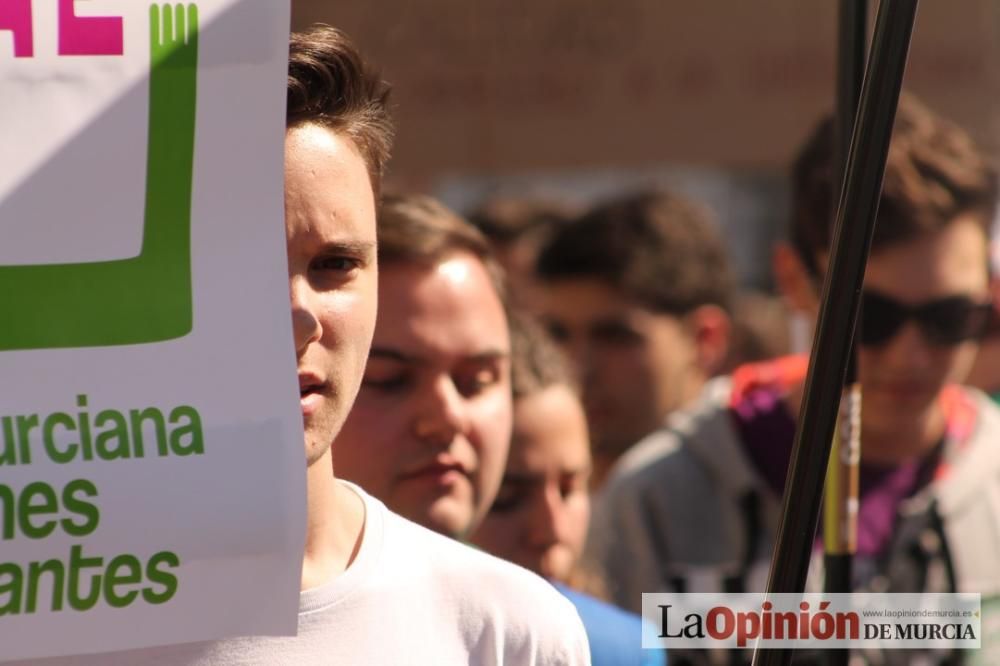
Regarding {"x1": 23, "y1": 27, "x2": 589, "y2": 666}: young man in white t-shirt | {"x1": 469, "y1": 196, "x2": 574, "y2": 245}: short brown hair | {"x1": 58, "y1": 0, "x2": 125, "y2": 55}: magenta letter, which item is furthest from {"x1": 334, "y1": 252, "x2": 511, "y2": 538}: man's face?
{"x1": 469, "y1": 196, "x2": 574, "y2": 245}: short brown hair

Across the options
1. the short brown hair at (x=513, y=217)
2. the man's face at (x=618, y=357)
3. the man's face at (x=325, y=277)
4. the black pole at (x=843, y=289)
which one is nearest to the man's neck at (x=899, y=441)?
the man's face at (x=618, y=357)

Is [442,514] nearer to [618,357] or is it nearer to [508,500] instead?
[508,500]

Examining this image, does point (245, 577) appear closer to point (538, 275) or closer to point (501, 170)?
point (538, 275)

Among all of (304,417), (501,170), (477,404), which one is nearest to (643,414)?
(501,170)

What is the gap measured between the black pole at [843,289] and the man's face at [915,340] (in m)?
1.50

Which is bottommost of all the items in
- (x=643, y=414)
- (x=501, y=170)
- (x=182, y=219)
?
(x=643, y=414)

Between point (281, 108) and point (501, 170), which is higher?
point (281, 108)

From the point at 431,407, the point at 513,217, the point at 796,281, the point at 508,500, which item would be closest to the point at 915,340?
the point at 796,281

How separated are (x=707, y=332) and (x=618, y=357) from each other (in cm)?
37

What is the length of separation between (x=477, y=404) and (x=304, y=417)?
73 centimetres

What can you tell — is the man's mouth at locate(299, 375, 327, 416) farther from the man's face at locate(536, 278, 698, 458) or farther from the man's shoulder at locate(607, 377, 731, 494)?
the man's face at locate(536, 278, 698, 458)

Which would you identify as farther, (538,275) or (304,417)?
(538,275)

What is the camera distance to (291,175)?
55.1 inches

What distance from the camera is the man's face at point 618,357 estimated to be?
151 inches
